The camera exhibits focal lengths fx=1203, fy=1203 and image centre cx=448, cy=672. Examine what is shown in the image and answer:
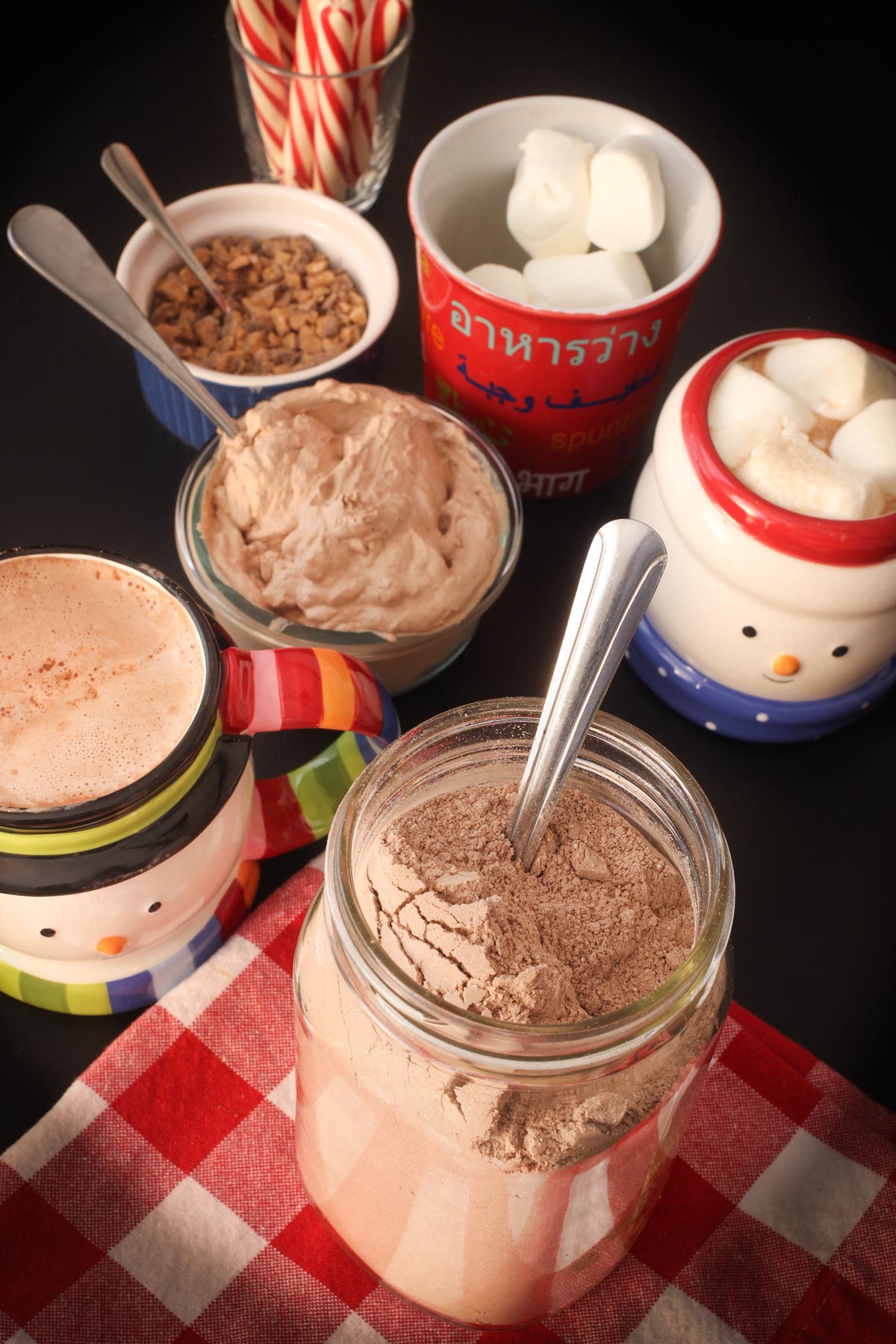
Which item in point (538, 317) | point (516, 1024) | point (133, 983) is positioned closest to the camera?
point (516, 1024)

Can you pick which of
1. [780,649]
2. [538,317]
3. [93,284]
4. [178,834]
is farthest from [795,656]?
[93,284]

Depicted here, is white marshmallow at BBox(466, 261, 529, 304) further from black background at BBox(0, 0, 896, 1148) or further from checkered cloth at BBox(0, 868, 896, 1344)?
checkered cloth at BBox(0, 868, 896, 1344)

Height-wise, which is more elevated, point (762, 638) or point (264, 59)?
point (264, 59)

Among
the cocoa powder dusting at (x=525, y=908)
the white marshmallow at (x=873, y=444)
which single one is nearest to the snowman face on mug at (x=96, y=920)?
the cocoa powder dusting at (x=525, y=908)

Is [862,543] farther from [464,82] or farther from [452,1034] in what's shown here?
[464,82]

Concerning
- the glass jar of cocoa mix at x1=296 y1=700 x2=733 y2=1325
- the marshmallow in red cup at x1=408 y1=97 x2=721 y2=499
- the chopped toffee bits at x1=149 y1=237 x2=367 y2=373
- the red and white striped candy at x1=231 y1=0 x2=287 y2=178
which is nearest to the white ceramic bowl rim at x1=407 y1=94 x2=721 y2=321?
the marshmallow in red cup at x1=408 y1=97 x2=721 y2=499

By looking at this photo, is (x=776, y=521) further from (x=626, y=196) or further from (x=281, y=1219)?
(x=281, y=1219)

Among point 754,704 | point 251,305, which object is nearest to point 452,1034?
point 754,704
